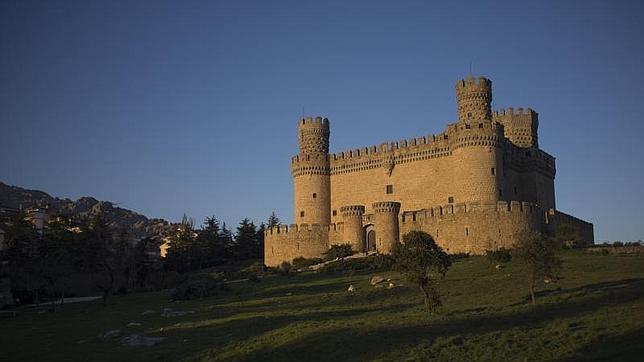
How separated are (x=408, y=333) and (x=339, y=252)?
32713 millimetres

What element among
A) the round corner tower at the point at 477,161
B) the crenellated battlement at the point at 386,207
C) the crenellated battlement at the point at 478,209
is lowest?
the crenellated battlement at the point at 478,209

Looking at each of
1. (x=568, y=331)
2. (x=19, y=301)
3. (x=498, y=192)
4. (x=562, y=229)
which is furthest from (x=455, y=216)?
(x=19, y=301)

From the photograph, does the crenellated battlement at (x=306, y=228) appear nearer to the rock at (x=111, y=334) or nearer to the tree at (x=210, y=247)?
the tree at (x=210, y=247)

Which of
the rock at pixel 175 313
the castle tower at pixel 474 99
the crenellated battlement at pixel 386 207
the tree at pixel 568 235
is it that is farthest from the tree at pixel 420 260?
the castle tower at pixel 474 99

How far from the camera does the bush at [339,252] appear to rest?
5588 cm

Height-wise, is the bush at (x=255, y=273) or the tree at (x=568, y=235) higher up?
the tree at (x=568, y=235)

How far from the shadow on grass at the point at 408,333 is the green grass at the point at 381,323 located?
4 centimetres

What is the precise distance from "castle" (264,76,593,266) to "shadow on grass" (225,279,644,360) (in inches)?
816

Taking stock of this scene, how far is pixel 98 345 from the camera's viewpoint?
2717 cm

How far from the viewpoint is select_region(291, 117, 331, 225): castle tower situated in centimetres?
6438

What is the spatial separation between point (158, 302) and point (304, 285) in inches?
355

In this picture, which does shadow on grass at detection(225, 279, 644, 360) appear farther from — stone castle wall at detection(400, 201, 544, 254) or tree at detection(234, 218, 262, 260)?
tree at detection(234, 218, 262, 260)

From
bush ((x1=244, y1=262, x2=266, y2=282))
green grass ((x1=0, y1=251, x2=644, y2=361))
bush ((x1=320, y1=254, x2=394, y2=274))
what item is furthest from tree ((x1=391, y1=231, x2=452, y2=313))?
bush ((x1=244, y1=262, x2=266, y2=282))

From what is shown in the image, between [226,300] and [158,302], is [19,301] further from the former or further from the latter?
[226,300]
